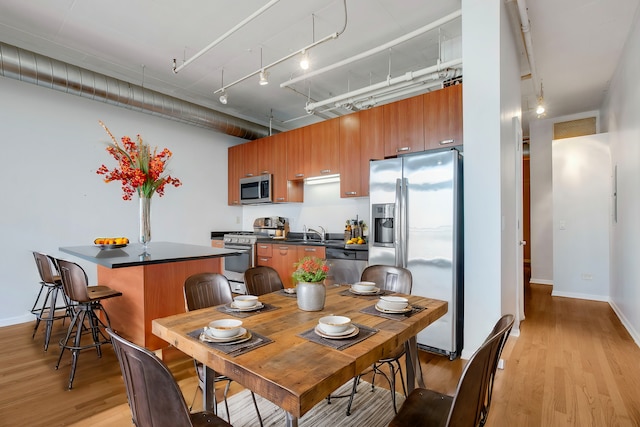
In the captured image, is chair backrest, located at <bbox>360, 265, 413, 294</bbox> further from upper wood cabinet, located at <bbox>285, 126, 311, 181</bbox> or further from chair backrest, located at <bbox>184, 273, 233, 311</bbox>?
upper wood cabinet, located at <bbox>285, 126, 311, 181</bbox>

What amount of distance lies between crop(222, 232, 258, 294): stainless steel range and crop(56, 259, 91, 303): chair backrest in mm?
2509

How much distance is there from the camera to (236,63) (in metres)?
4.03

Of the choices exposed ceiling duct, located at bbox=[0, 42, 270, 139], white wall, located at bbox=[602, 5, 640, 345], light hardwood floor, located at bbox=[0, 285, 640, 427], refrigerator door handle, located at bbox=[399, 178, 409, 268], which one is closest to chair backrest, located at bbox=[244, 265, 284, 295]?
light hardwood floor, located at bbox=[0, 285, 640, 427]

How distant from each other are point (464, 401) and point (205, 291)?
5.15ft

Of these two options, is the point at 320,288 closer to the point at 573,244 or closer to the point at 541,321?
the point at 541,321

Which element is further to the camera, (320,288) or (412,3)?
(412,3)

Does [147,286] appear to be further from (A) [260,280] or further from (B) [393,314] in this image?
(B) [393,314]

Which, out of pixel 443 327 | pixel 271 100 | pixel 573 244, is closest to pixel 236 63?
pixel 271 100

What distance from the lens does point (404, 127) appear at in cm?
369

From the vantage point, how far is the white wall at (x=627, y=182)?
127 inches

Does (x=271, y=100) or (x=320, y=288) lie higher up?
(x=271, y=100)

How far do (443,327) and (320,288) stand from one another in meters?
1.76

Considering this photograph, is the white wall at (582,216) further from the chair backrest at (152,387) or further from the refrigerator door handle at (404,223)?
the chair backrest at (152,387)

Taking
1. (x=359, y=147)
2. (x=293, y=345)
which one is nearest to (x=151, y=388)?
(x=293, y=345)
